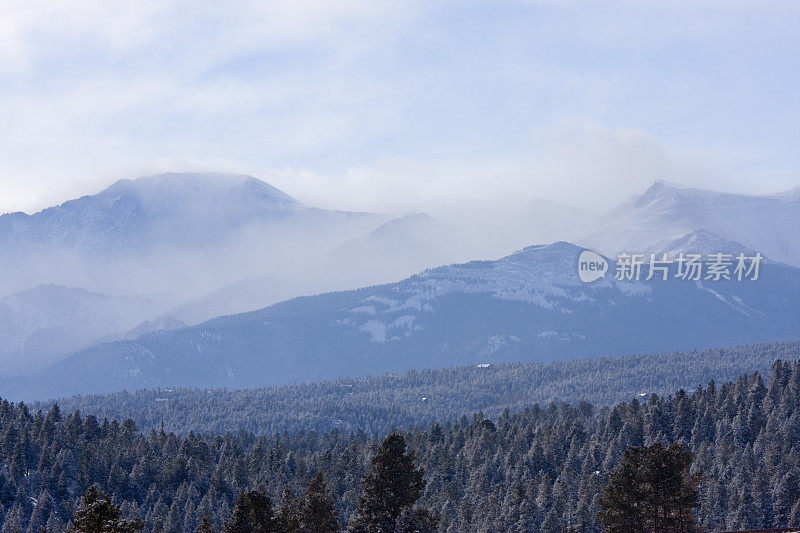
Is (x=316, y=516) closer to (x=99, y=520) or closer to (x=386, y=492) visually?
(x=386, y=492)

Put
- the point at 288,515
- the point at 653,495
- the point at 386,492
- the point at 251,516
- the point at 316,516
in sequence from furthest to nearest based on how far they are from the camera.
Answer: the point at 653,495, the point at 316,516, the point at 288,515, the point at 386,492, the point at 251,516

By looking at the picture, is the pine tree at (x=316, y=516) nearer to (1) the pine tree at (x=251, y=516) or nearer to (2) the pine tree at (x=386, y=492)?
(2) the pine tree at (x=386, y=492)

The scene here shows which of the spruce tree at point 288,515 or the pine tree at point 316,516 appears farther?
the pine tree at point 316,516

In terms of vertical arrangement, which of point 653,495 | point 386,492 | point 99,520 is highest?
point 99,520

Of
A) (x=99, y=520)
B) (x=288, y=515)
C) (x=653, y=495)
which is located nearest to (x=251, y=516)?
(x=288, y=515)

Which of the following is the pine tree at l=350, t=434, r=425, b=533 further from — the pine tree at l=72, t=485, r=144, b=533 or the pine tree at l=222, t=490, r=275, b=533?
the pine tree at l=72, t=485, r=144, b=533

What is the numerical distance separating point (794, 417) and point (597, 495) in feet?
203

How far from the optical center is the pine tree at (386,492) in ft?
270

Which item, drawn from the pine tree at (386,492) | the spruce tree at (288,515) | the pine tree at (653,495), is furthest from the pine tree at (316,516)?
the pine tree at (653,495)

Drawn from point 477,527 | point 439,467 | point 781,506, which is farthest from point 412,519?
point 439,467

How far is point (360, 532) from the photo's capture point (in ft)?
268

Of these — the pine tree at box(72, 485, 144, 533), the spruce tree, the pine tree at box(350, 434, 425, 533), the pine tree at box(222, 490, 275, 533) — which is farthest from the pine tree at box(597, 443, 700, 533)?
the pine tree at box(72, 485, 144, 533)

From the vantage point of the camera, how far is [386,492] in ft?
272

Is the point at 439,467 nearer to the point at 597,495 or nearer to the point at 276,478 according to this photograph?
the point at 276,478
